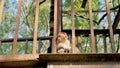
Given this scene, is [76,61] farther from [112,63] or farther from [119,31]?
[119,31]

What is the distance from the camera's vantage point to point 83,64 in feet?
14.3

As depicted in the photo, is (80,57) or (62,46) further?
(62,46)

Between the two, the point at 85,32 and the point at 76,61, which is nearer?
the point at 76,61

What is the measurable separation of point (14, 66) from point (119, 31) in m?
4.52

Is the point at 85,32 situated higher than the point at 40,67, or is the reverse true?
the point at 85,32

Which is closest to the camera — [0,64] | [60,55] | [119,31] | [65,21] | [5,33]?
[60,55]

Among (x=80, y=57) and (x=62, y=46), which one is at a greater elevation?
(x=62, y=46)

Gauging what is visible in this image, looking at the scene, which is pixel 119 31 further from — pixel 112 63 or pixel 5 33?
pixel 5 33

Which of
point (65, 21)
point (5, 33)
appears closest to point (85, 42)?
point (65, 21)

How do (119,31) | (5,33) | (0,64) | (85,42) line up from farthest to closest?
1. (5,33)
2. (85,42)
3. (119,31)
4. (0,64)

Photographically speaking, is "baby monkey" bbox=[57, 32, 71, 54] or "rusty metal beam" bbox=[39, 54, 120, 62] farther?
"baby monkey" bbox=[57, 32, 71, 54]

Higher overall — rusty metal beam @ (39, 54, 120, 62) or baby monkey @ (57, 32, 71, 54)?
baby monkey @ (57, 32, 71, 54)

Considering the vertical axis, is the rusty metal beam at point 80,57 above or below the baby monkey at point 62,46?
below

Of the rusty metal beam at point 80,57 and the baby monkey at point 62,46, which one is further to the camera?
the baby monkey at point 62,46
